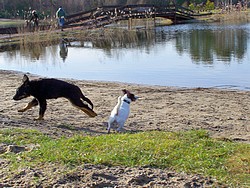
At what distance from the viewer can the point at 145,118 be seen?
9508 millimetres

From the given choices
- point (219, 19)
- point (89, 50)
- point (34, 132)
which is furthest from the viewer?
point (219, 19)

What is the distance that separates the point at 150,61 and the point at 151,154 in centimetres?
1470

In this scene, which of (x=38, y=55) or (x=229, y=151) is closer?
(x=229, y=151)

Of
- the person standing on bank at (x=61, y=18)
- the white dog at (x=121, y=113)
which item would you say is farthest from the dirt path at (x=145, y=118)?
the person standing on bank at (x=61, y=18)

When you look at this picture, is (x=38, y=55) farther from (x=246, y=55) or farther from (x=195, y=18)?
(x=195, y=18)

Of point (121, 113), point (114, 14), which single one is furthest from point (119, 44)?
point (121, 113)

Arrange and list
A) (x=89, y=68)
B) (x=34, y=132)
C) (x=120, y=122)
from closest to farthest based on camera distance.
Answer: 1. (x=34, y=132)
2. (x=120, y=122)
3. (x=89, y=68)

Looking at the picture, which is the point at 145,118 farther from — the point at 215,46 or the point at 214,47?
the point at 215,46

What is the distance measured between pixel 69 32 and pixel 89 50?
404 inches

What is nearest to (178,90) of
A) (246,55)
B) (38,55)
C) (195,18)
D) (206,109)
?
(206,109)

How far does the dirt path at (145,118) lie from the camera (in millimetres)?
4781

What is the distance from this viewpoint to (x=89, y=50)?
25.2 meters

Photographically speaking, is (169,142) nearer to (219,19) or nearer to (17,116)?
(17,116)

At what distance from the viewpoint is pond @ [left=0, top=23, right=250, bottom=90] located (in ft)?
51.9
